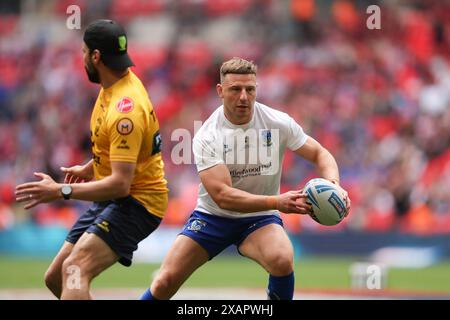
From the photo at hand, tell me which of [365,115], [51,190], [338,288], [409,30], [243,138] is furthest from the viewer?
[409,30]

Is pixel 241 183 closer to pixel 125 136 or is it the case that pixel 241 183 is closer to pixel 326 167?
pixel 326 167

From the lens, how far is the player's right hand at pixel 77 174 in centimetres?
949

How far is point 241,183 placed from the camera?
A: 30.6 feet

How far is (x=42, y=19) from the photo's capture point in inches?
1055

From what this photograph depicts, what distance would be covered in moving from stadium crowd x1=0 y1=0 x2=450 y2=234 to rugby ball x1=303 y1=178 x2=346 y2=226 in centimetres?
1086

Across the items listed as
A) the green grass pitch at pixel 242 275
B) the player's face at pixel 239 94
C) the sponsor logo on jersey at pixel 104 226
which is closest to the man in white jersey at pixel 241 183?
the player's face at pixel 239 94

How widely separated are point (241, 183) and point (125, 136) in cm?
143

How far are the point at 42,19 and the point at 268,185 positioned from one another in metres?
18.7

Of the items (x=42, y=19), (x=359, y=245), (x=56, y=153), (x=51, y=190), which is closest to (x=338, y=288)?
(x=359, y=245)

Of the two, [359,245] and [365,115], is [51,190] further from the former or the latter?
[365,115]

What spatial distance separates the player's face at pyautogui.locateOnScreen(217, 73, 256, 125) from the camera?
29.6 ft

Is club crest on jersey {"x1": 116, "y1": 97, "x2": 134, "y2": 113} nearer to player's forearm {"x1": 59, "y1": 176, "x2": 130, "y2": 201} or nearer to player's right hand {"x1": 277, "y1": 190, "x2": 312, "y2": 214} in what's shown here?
player's forearm {"x1": 59, "y1": 176, "x2": 130, "y2": 201}

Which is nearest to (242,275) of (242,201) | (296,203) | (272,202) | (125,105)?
(242,201)
